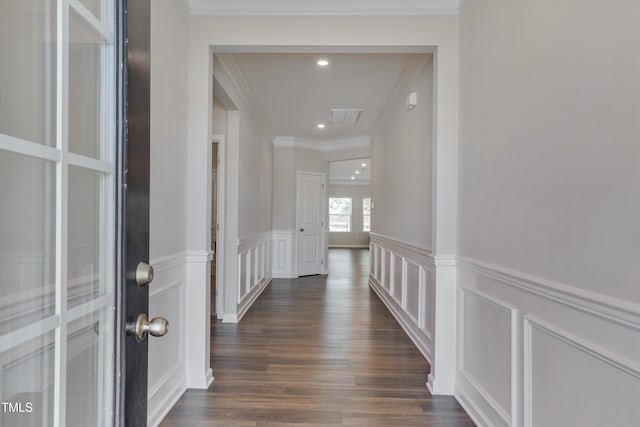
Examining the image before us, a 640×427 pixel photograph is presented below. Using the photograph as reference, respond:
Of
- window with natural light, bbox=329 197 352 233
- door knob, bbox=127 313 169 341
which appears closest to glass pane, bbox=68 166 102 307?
door knob, bbox=127 313 169 341

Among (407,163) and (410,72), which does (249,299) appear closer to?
(407,163)

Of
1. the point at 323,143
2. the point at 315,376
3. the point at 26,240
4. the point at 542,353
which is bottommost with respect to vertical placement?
the point at 315,376

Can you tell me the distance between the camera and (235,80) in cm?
361

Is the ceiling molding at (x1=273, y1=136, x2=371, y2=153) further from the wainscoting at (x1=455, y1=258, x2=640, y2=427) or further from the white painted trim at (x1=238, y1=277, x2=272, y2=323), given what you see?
the wainscoting at (x1=455, y1=258, x2=640, y2=427)

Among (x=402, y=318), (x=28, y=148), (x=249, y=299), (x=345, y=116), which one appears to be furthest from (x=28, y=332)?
(x=345, y=116)

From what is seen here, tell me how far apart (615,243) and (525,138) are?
2.16 ft

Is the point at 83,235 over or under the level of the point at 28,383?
over

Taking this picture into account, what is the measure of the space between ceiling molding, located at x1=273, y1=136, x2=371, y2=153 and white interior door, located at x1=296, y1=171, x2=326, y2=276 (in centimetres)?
51

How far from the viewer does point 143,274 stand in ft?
2.73

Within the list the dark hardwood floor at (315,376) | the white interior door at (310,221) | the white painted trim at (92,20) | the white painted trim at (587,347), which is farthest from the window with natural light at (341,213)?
the white painted trim at (92,20)

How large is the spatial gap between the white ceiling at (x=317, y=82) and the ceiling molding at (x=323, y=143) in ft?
3.13

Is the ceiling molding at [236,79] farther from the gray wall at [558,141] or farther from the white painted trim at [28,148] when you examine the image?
the white painted trim at [28,148]

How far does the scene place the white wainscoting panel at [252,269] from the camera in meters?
4.14

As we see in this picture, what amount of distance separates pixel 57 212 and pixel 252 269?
14.0ft
